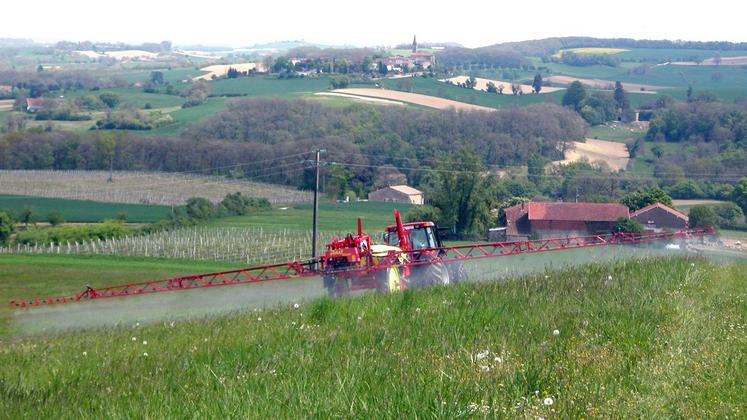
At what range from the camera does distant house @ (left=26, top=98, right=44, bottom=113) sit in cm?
8681

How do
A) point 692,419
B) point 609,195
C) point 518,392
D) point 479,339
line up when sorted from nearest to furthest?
point 692,419 < point 518,392 < point 479,339 < point 609,195

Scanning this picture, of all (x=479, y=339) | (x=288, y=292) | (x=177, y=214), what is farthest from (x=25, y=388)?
(x=177, y=214)

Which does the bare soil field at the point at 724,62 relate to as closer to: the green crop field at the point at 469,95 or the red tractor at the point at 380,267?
the green crop field at the point at 469,95

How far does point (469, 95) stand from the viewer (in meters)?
82.4

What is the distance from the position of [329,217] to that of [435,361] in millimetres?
33677

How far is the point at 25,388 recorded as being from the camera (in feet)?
Result: 23.4

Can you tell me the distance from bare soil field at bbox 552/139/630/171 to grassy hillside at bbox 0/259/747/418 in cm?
3792

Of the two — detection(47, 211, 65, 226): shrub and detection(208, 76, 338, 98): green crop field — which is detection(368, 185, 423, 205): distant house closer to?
detection(47, 211, 65, 226): shrub

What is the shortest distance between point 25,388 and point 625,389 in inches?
192

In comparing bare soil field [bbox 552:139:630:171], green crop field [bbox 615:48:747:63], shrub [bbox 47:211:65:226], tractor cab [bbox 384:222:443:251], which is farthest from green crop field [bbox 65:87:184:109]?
tractor cab [bbox 384:222:443:251]

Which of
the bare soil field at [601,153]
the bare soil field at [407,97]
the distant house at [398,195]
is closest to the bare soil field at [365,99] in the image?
the bare soil field at [407,97]

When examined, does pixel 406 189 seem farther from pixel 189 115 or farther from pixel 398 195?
pixel 189 115

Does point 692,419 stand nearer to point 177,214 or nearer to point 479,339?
point 479,339

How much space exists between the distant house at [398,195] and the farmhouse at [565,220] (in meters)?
12.7
